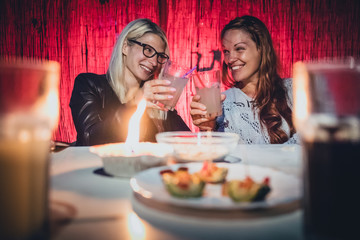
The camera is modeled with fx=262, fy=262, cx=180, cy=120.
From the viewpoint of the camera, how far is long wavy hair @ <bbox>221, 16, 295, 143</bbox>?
9.08 ft

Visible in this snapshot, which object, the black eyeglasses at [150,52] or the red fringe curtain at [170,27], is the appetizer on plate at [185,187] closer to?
the black eyeglasses at [150,52]

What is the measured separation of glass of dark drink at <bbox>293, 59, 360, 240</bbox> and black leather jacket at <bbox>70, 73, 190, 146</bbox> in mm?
1616

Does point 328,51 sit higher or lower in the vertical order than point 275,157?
higher

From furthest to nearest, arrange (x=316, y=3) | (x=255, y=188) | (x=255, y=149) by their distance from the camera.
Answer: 1. (x=316, y=3)
2. (x=255, y=149)
3. (x=255, y=188)

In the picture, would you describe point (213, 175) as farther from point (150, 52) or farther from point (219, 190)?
point (150, 52)

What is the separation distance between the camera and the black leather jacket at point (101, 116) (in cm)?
190

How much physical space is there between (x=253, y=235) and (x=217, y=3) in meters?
3.75

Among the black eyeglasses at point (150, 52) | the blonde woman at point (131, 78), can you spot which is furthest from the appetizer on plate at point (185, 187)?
the black eyeglasses at point (150, 52)

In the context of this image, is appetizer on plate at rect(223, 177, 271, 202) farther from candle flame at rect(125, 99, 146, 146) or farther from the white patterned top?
the white patterned top

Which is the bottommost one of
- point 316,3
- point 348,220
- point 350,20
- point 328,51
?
point 348,220

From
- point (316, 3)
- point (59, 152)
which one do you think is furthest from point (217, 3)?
point (59, 152)

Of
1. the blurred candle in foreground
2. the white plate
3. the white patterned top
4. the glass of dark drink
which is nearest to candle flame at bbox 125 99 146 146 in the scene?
the white plate

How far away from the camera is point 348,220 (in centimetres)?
38

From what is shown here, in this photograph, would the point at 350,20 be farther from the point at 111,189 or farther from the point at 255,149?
the point at 111,189
